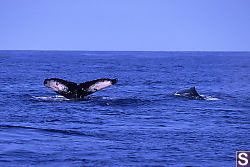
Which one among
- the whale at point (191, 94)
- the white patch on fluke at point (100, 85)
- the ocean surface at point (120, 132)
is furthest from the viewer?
the whale at point (191, 94)

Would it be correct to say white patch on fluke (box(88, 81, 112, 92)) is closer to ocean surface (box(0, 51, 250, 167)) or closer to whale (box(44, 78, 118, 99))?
whale (box(44, 78, 118, 99))

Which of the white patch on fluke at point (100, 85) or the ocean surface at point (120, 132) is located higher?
the white patch on fluke at point (100, 85)

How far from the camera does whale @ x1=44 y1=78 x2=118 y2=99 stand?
595 inches

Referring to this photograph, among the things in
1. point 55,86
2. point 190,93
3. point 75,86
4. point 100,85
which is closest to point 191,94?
point 190,93

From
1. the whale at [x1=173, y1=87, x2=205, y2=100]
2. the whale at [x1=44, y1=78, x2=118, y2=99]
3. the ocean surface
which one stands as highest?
the whale at [x1=44, y1=78, x2=118, y2=99]

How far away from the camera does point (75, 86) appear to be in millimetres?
15727

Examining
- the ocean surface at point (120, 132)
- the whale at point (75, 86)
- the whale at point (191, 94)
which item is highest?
the whale at point (75, 86)

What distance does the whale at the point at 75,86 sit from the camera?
1512 centimetres

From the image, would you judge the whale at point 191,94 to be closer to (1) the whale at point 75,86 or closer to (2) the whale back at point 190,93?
(2) the whale back at point 190,93

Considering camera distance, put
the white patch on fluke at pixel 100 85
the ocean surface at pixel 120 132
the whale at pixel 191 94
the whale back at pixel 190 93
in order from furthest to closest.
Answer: the whale back at pixel 190 93
the whale at pixel 191 94
the white patch on fluke at pixel 100 85
the ocean surface at pixel 120 132

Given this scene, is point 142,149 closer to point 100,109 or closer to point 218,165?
point 218,165

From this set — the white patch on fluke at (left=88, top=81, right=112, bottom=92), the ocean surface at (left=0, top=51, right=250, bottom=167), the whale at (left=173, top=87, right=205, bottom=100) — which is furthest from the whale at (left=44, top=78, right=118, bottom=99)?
the whale at (left=173, top=87, right=205, bottom=100)

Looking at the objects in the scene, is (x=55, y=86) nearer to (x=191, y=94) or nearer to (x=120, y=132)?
(x=120, y=132)

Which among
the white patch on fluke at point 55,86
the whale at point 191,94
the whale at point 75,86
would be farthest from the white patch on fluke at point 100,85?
the whale at point 191,94
